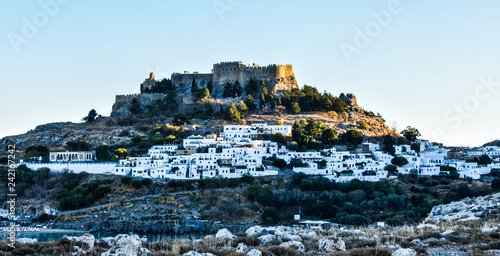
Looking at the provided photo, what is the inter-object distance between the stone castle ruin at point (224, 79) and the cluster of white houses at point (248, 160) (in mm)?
11549

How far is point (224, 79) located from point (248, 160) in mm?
21293

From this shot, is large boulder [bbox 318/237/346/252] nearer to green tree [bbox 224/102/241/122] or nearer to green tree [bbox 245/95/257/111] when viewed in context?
green tree [bbox 224/102/241/122]

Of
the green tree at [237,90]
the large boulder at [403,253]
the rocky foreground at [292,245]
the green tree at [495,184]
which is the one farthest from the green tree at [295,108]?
the large boulder at [403,253]

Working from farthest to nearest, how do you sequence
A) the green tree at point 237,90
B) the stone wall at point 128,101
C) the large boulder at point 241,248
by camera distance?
the stone wall at point 128,101
the green tree at point 237,90
the large boulder at point 241,248

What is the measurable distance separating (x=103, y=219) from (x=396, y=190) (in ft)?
58.7

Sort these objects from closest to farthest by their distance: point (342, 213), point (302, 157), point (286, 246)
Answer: point (286, 246) → point (342, 213) → point (302, 157)

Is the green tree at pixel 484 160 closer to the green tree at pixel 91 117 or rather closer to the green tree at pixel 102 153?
the green tree at pixel 102 153

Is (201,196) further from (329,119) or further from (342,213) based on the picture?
(329,119)

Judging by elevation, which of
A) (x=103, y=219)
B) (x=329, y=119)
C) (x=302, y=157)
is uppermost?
(x=329, y=119)

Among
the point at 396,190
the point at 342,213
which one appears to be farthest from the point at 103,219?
the point at 396,190

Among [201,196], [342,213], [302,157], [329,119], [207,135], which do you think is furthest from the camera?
[329,119]

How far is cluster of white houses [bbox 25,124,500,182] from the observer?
40.5m

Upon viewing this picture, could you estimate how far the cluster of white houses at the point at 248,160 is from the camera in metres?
40.5

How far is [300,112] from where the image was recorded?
5712 cm
